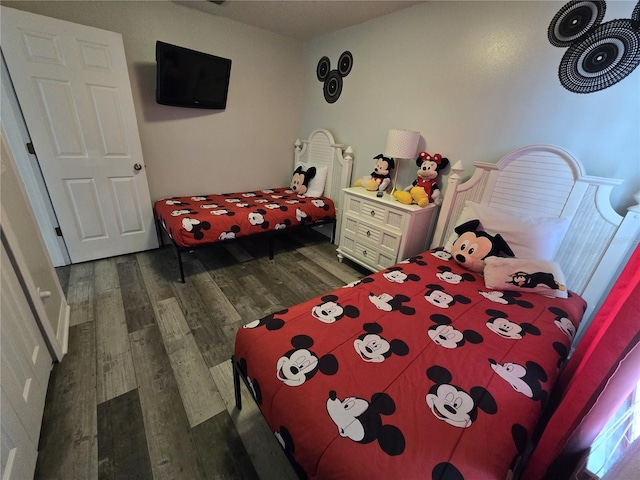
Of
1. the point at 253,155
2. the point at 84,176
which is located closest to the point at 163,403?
the point at 84,176

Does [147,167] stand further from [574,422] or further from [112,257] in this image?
[574,422]

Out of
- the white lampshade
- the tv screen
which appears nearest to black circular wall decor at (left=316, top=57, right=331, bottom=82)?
the tv screen

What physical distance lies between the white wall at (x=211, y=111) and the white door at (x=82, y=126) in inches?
11.0

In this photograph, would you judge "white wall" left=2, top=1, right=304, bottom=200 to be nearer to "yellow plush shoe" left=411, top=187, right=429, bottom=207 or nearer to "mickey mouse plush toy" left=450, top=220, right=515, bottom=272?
"yellow plush shoe" left=411, top=187, right=429, bottom=207

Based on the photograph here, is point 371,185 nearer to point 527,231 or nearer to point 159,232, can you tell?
point 527,231

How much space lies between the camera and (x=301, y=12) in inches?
98.9

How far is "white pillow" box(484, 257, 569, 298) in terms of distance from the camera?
4.94 ft

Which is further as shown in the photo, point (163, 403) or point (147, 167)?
point (147, 167)

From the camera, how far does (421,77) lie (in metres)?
2.31

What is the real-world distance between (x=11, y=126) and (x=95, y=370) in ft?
6.62

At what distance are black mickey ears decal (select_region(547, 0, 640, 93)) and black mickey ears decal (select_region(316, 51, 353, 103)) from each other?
5.83ft

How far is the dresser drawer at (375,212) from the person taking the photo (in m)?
2.24

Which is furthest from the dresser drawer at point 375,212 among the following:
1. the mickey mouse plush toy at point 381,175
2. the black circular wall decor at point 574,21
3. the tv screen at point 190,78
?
the tv screen at point 190,78

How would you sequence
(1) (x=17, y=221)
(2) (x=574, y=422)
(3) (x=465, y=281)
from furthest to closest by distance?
(3) (x=465, y=281), (1) (x=17, y=221), (2) (x=574, y=422)
